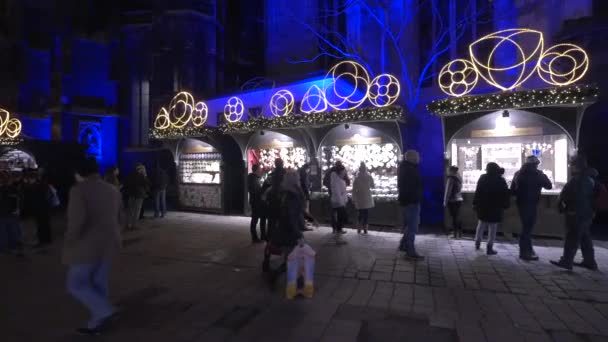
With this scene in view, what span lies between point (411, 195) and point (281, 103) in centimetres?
691

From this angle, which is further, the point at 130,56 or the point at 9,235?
the point at 130,56

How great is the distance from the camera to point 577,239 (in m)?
6.09

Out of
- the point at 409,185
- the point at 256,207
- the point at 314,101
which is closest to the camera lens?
the point at 409,185

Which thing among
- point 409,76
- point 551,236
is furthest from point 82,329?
point 409,76

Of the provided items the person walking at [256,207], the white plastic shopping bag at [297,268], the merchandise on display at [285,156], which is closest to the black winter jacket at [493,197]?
the white plastic shopping bag at [297,268]

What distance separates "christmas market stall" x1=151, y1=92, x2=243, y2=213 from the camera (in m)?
13.5

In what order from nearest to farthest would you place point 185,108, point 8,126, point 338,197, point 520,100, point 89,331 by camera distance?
point 89,331 → point 520,100 → point 338,197 → point 185,108 → point 8,126

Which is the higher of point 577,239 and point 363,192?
point 363,192

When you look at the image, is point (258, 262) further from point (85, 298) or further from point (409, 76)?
point (409, 76)

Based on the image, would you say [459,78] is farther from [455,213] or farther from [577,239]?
[577,239]

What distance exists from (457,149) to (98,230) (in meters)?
8.80

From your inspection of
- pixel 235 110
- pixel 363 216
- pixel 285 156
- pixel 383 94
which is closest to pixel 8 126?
pixel 235 110

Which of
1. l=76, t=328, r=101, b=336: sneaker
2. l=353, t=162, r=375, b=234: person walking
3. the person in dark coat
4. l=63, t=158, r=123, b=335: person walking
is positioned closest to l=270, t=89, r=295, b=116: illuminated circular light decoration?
l=353, t=162, r=375, b=234: person walking

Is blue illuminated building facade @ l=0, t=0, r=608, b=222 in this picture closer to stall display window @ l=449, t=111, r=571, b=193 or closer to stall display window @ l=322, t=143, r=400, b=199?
stall display window @ l=322, t=143, r=400, b=199
